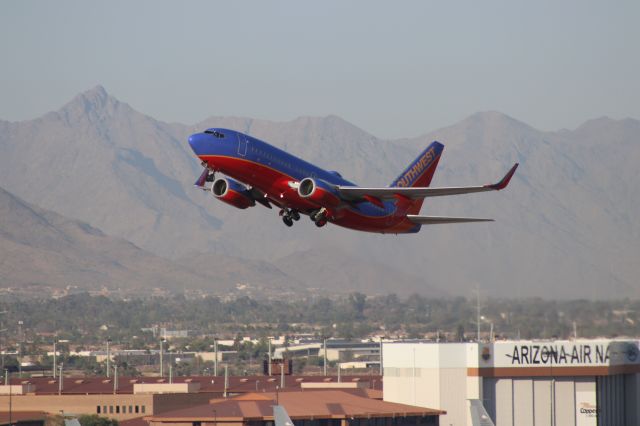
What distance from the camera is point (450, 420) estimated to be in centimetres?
11181

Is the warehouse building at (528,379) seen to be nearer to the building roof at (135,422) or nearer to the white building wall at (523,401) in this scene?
the white building wall at (523,401)

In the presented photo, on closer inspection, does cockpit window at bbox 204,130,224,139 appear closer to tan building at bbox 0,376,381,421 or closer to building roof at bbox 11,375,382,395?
tan building at bbox 0,376,381,421

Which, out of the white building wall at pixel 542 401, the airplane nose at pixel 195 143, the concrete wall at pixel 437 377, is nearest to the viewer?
the airplane nose at pixel 195 143

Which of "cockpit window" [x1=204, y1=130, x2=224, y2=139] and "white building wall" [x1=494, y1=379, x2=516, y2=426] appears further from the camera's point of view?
"white building wall" [x1=494, y1=379, x2=516, y2=426]

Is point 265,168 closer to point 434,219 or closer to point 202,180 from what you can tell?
point 202,180

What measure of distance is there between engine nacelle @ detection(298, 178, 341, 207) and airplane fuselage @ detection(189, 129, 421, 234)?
0.29m

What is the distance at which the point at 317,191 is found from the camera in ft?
240

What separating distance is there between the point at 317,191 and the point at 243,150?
4.72m

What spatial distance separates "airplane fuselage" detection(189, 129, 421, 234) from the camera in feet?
233

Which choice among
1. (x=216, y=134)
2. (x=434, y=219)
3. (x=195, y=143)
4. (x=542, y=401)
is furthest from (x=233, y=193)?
(x=542, y=401)

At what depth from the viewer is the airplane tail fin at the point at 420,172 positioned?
9106 centimetres

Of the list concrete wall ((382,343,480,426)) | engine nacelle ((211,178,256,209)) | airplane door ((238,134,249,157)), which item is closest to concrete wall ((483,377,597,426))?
concrete wall ((382,343,480,426))

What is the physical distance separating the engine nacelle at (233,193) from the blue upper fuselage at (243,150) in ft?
12.0

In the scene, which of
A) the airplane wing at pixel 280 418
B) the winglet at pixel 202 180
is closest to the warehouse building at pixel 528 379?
the airplane wing at pixel 280 418
